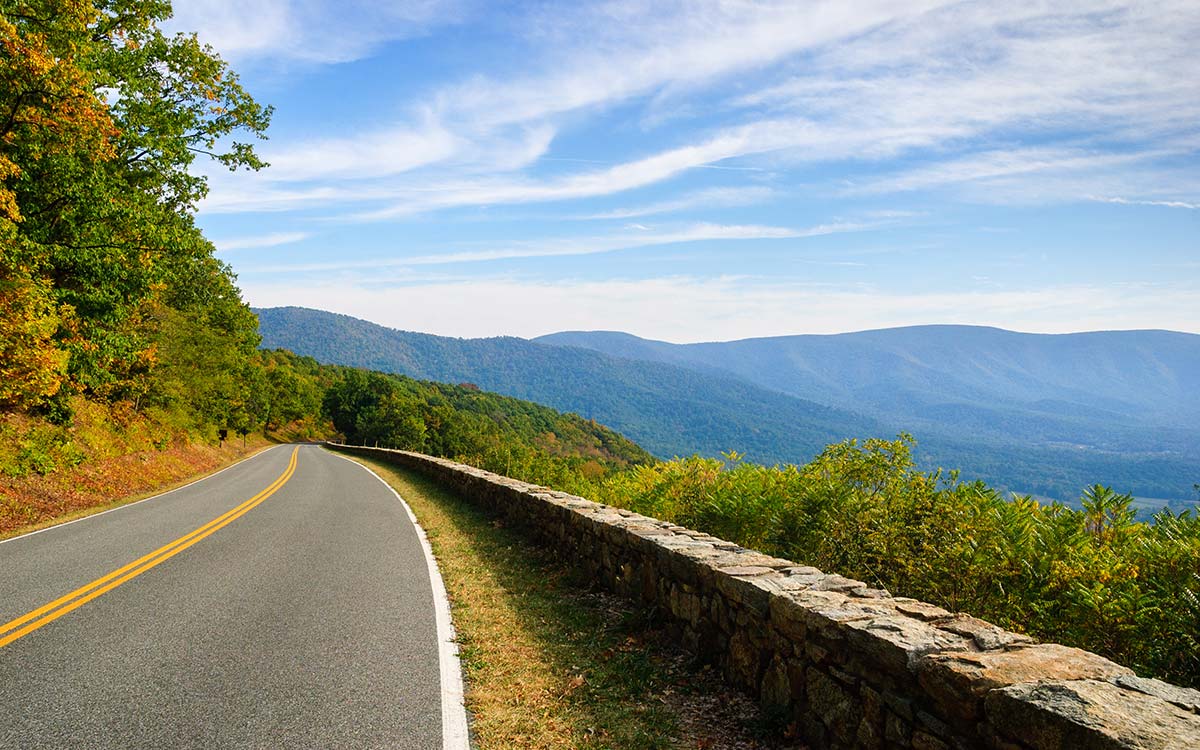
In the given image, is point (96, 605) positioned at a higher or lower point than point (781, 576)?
lower

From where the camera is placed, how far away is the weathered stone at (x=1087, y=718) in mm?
2184

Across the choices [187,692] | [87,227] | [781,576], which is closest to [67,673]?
[187,692]

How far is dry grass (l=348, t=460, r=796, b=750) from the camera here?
4090 mm

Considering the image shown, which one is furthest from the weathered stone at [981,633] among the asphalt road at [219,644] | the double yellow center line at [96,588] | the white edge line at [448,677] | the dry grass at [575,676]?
the double yellow center line at [96,588]

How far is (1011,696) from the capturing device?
258 centimetres

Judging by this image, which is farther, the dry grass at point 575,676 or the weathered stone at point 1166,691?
the dry grass at point 575,676

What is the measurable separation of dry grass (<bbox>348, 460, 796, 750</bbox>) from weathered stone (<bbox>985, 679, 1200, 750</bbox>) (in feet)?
5.85

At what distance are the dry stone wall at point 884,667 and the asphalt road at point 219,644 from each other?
85.7 inches

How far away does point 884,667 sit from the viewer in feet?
10.8

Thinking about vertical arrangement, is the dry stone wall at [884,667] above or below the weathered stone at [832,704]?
above

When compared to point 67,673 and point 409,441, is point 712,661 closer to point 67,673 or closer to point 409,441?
point 67,673

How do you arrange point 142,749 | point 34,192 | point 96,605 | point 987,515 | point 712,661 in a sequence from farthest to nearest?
point 34,192, point 96,605, point 987,515, point 712,661, point 142,749

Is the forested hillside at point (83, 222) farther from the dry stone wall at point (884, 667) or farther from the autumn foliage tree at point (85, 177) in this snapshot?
the dry stone wall at point (884, 667)

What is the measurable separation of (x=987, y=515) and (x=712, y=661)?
9.58 feet
